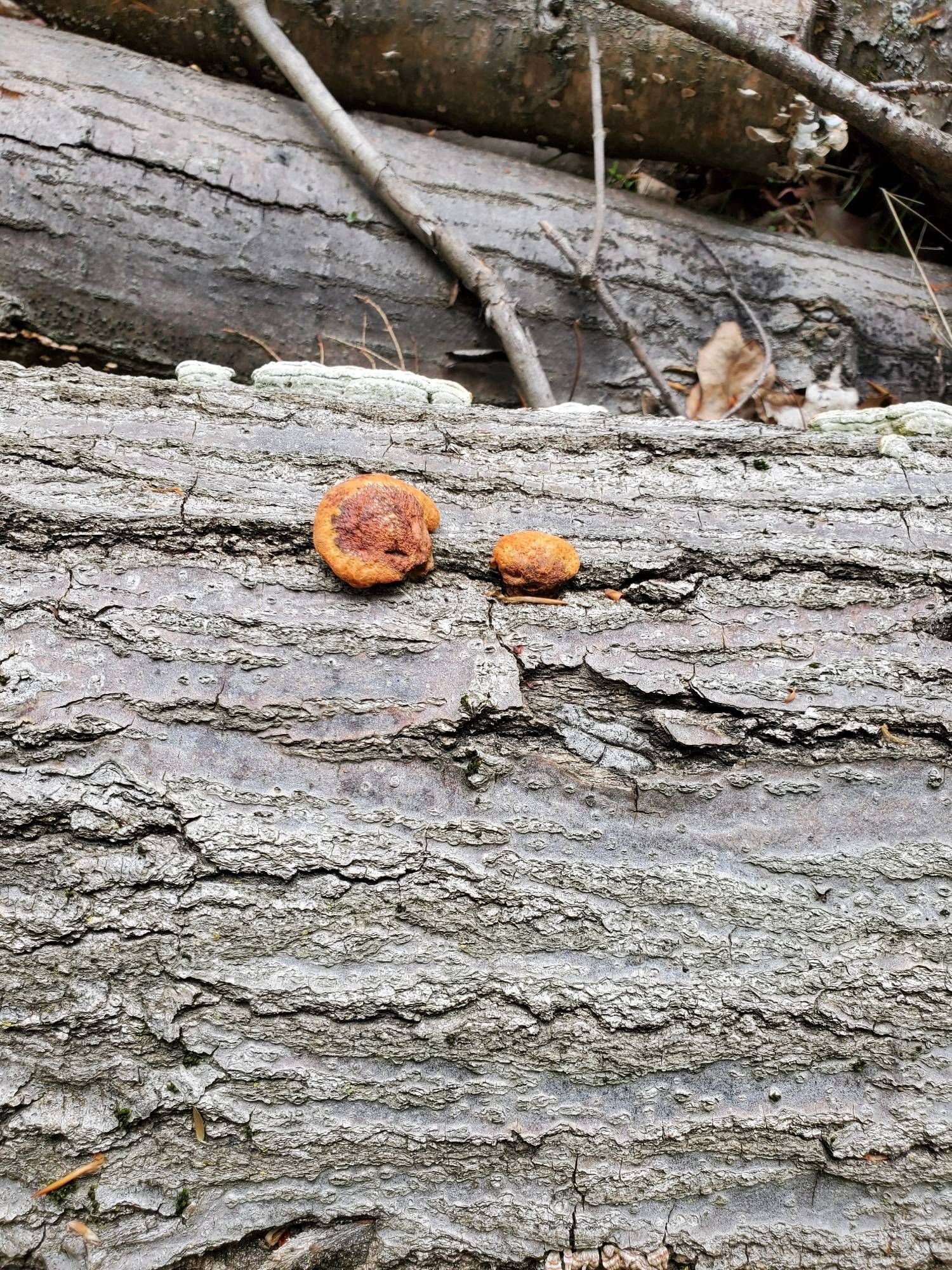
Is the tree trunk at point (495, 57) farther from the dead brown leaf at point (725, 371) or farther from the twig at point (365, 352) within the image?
the twig at point (365, 352)

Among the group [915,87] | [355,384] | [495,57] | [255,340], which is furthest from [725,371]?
[255,340]

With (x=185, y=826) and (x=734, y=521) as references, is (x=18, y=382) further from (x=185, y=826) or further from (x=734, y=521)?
(x=734, y=521)

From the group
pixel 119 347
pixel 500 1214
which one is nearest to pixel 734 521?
pixel 500 1214

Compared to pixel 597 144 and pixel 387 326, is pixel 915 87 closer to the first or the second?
pixel 597 144

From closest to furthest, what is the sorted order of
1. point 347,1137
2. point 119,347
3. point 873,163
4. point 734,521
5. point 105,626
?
point 347,1137
point 105,626
point 734,521
point 119,347
point 873,163

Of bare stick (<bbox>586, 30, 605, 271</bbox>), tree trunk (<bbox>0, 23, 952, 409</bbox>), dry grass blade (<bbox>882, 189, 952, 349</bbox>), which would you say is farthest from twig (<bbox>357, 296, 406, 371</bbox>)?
dry grass blade (<bbox>882, 189, 952, 349</bbox>)

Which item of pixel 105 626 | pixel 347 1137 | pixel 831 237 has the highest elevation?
pixel 831 237
